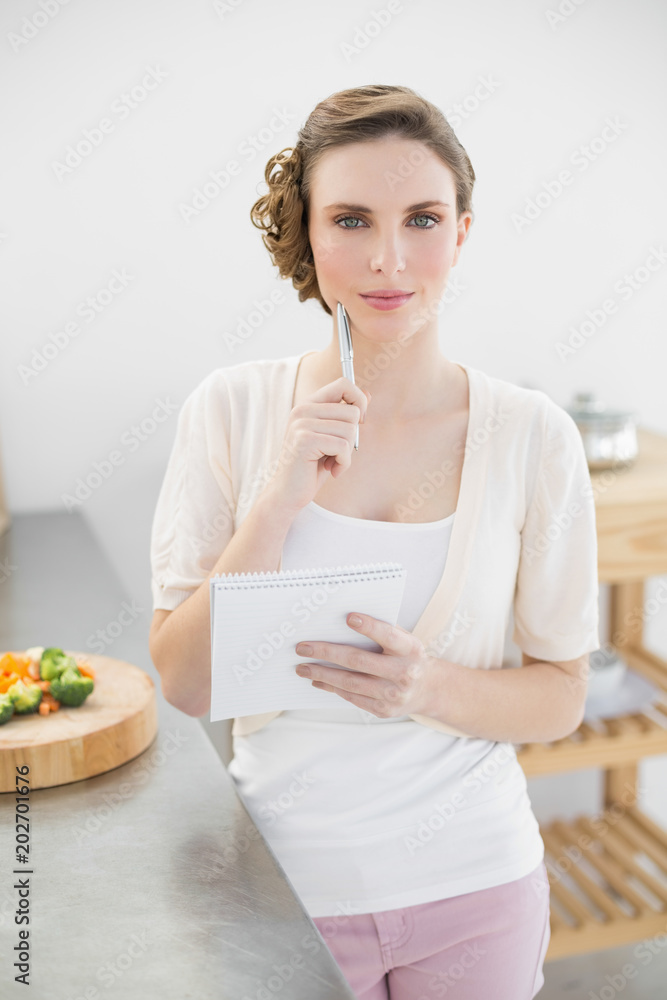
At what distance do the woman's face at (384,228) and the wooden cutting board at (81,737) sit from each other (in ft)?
1.77

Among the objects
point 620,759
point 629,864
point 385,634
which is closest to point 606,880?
point 629,864

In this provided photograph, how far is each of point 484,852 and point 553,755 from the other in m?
1.03

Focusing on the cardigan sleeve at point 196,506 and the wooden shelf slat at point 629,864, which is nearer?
the cardigan sleeve at point 196,506

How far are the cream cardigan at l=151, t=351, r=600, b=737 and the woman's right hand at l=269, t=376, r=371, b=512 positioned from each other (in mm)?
115

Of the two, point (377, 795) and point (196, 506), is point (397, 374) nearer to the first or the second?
point (196, 506)

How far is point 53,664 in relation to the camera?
118cm

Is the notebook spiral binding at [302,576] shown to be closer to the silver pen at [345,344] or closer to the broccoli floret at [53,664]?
the silver pen at [345,344]

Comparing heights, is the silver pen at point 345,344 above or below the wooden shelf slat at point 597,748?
above

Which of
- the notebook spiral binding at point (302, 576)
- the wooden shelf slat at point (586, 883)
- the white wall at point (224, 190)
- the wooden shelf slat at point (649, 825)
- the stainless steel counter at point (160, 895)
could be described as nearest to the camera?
the stainless steel counter at point (160, 895)

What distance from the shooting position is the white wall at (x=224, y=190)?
1908 millimetres

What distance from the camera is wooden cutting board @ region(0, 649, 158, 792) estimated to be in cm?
107

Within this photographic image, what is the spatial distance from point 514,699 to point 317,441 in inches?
16.3

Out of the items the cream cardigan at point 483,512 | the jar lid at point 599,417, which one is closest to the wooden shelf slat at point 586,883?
the jar lid at point 599,417

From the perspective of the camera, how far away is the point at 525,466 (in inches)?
46.2
